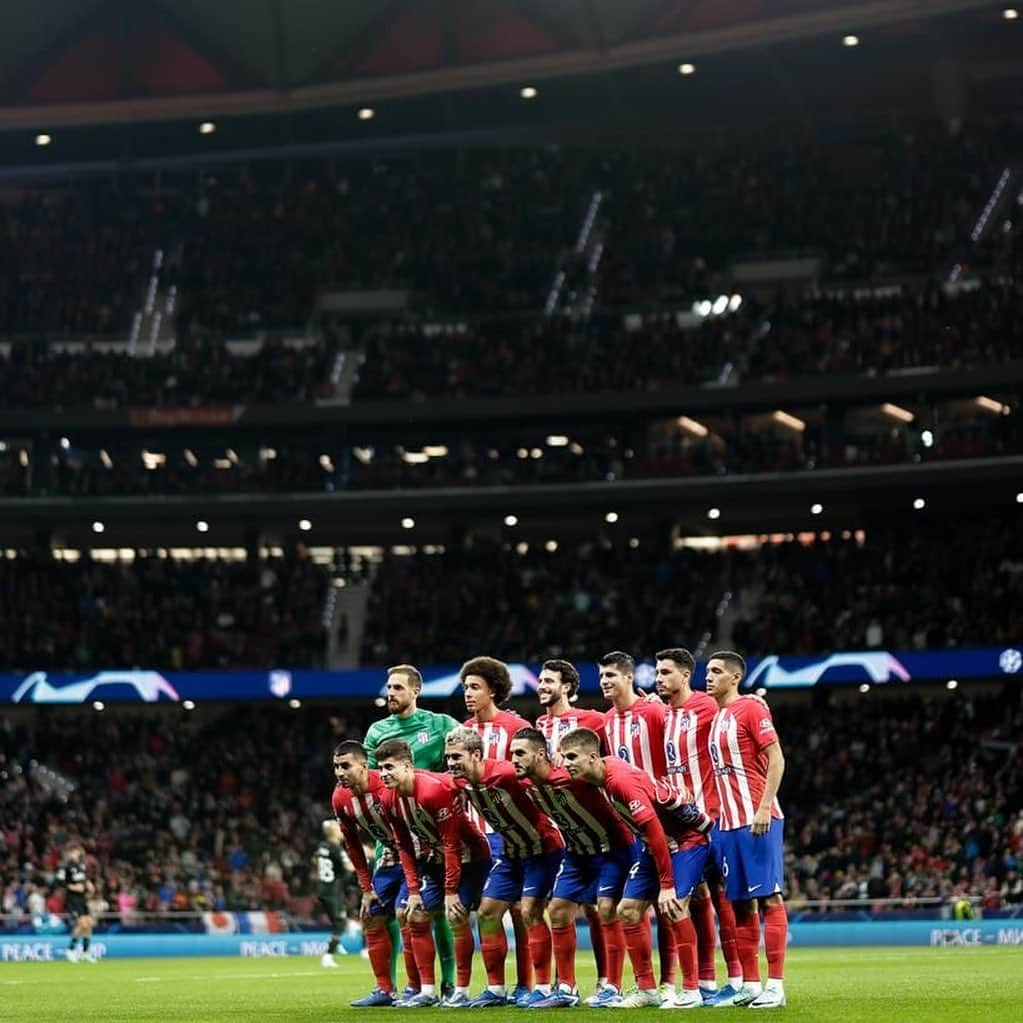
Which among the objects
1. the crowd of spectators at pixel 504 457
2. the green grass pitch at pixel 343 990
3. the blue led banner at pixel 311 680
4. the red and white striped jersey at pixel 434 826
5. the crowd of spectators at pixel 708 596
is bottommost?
the green grass pitch at pixel 343 990

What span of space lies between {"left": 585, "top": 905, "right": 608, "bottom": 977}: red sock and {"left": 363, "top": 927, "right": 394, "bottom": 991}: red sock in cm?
191

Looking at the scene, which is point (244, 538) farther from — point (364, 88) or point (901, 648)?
point (901, 648)

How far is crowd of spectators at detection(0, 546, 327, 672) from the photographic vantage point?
181 feet

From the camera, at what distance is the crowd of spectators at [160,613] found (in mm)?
55125

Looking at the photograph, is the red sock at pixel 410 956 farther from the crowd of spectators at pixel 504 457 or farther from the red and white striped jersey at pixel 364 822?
the crowd of spectators at pixel 504 457

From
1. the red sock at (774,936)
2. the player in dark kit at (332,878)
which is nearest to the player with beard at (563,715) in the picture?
the red sock at (774,936)

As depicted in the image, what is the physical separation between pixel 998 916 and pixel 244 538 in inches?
1104

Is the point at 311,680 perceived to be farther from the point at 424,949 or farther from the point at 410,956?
the point at 424,949

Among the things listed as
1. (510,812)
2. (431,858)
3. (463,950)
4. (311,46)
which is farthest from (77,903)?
(311,46)

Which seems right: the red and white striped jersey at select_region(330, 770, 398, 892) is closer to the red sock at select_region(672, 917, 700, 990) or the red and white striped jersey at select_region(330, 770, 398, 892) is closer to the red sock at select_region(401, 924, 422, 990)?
the red sock at select_region(401, 924, 422, 990)

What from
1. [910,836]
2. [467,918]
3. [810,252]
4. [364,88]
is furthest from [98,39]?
[467,918]

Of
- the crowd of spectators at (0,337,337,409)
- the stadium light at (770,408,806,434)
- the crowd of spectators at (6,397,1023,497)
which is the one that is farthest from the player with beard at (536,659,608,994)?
the crowd of spectators at (0,337,337,409)

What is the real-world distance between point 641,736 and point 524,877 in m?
1.59

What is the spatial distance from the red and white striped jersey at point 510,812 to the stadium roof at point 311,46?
44.4 m
